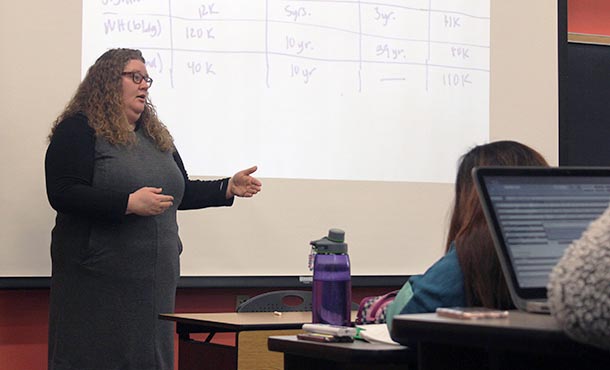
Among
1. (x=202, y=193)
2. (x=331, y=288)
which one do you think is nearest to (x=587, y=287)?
(x=331, y=288)

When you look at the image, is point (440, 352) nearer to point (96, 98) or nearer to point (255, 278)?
point (96, 98)

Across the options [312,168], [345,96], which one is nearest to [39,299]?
[312,168]

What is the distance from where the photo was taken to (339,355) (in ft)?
4.71

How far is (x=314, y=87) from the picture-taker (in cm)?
359

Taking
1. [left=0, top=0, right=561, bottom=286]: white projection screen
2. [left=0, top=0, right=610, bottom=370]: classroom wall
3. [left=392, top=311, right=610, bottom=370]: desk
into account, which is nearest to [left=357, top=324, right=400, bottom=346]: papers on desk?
[left=392, top=311, right=610, bottom=370]: desk

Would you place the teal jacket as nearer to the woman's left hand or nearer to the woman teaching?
the woman teaching

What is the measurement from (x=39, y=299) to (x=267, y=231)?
843mm

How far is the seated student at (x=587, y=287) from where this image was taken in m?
0.76

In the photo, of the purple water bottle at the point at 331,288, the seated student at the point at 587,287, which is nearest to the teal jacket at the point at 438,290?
the purple water bottle at the point at 331,288

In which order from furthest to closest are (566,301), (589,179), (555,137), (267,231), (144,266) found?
(555,137), (267,231), (144,266), (589,179), (566,301)

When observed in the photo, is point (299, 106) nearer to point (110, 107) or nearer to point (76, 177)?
point (110, 107)

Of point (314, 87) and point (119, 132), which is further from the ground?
point (314, 87)

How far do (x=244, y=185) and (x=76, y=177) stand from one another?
559 millimetres

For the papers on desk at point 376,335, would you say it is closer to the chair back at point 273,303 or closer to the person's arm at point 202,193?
the chair back at point 273,303
